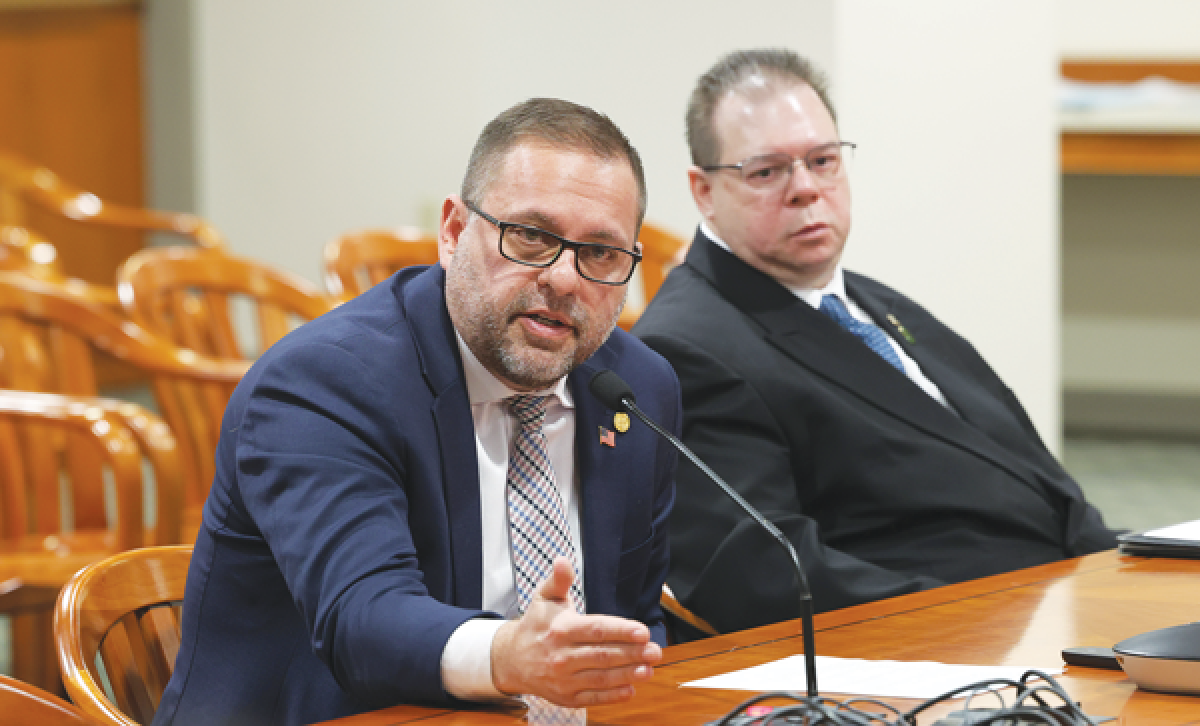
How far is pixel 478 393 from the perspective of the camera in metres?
1.46

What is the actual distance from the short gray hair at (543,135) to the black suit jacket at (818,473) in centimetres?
59

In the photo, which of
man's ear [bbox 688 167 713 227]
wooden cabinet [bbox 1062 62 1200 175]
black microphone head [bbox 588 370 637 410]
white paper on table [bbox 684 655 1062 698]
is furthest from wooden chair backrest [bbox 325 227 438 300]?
wooden cabinet [bbox 1062 62 1200 175]

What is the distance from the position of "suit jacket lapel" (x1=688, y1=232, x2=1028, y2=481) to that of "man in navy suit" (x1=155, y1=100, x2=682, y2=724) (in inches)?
22.8

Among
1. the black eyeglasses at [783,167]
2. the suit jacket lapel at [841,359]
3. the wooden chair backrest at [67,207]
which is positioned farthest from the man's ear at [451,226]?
the wooden chair backrest at [67,207]

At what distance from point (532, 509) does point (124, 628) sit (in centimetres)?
40

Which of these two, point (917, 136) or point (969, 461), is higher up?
point (917, 136)

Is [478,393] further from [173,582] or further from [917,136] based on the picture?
[917,136]

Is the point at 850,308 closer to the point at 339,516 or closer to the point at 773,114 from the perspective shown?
the point at 773,114

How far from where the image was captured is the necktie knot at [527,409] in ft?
4.82

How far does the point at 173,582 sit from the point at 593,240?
0.54 metres

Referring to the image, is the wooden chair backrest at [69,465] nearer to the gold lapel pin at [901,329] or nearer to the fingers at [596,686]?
the gold lapel pin at [901,329]

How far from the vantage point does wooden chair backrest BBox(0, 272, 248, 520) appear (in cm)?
264

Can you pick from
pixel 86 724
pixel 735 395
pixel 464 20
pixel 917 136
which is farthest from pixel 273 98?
pixel 86 724

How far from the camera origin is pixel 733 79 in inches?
87.7
